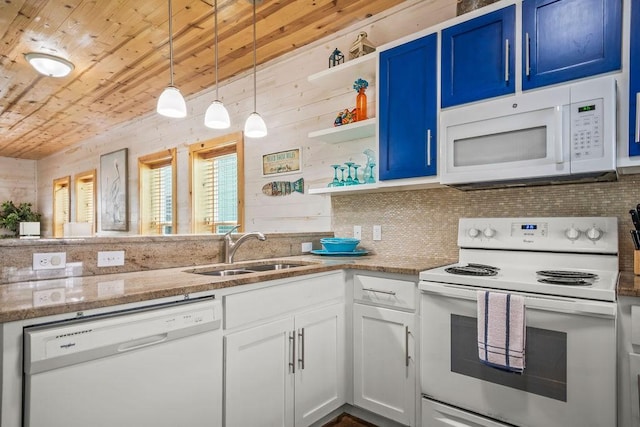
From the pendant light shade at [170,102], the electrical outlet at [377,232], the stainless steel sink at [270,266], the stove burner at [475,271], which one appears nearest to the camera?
the stove burner at [475,271]

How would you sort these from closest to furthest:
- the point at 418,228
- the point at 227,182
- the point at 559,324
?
1. the point at 559,324
2. the point at 418,228
3. the point at 227,182

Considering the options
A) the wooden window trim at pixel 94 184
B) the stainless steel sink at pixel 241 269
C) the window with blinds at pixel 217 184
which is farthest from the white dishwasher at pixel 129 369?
the wooden window trim at pixel 94 184

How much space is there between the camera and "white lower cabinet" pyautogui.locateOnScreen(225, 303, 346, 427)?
1.54 m

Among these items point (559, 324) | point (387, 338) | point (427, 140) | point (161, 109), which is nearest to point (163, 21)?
point (161, 109)

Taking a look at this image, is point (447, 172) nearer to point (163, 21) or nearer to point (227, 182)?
point (163, 21)

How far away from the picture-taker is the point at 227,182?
12.7 ft

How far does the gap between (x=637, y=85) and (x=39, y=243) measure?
2511mm

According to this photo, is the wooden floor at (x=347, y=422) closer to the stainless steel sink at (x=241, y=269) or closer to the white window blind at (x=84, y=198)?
the stainless steel sink at (x=241, y=269)

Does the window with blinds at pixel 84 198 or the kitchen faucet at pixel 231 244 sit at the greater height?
the window with blinds at pixel 84 198

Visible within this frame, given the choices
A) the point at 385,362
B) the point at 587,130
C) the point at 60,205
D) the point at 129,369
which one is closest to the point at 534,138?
the point at 587,130

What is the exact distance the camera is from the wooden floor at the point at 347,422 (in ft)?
6.63

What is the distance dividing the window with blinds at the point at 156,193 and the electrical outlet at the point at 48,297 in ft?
10.7

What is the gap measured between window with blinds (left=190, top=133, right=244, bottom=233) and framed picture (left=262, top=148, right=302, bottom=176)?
0.35 m

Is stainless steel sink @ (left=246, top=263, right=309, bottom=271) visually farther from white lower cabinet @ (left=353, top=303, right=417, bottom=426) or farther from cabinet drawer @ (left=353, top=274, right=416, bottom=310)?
white lower cabinet @ (left=353, top=303, right=417, bottom=426)
